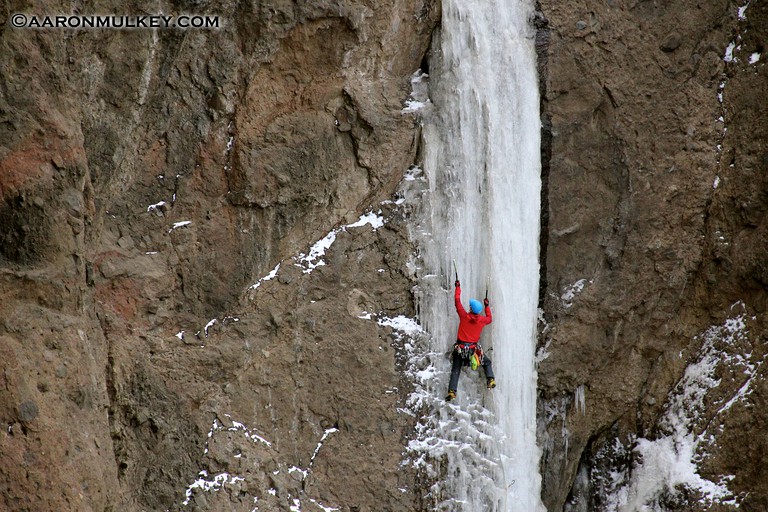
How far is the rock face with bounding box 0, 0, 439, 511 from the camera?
9.55 metres

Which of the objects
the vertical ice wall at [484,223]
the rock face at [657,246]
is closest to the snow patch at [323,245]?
the vertical ice wall at [484,223]

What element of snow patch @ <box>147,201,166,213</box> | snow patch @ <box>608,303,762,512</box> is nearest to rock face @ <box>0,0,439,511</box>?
snow patch @ <box>147,201,166,213</box>

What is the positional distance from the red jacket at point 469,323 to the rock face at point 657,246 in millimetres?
1597

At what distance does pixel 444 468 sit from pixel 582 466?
9.25ft

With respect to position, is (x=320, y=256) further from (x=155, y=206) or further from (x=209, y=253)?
(x=155, y=206)

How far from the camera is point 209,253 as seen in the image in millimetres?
11742

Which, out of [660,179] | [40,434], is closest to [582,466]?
[660,179]

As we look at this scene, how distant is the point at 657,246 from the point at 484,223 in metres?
2.84

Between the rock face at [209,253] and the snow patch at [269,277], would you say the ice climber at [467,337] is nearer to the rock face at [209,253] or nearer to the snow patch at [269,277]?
the rock face at [209,253]

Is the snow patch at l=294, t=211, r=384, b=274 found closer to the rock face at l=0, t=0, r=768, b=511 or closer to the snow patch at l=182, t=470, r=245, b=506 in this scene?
the rock face at l=0, t=0, r=768, b=511

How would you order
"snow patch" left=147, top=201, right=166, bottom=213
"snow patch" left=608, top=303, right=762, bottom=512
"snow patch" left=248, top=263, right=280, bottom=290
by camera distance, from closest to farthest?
"snow patch" left=147, top=201, right=166, bottom=213 → "snow patch" left=248, top=263, right=280, bottom=290 → "snow patch" left=608, top=303, right=762, bottom=512

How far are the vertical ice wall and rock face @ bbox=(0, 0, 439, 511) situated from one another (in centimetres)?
51

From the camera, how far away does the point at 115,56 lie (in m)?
10.7

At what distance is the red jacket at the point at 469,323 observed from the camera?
12.1m
